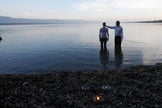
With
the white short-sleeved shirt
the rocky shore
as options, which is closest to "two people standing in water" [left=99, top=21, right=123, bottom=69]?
the white short-sleeved shirt

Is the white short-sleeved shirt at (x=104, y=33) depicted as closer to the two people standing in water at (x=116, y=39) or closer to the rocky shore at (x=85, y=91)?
the two people standing in water at (x=116, y=39)

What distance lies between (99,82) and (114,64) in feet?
30.3

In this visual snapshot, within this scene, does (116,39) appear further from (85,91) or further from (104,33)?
(85,91)

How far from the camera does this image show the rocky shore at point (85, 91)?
9836 millimetres

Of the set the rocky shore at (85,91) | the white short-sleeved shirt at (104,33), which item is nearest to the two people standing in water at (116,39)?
the white short-sleeved shirt at (104,33)

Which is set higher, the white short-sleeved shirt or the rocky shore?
the white short-sleeved shirt

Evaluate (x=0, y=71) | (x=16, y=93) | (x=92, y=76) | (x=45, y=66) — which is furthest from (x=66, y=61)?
(x=16, y=93)

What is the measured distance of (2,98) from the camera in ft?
34.2

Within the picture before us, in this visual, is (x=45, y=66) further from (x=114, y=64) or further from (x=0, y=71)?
(x=114, y=64)

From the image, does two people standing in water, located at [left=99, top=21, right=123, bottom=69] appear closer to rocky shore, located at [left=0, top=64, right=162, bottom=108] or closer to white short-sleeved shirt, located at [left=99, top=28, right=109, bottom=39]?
white short-sleeved shirt, located at [left=99, top=28, right=109, bottom=39]

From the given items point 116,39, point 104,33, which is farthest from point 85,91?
point 116,39

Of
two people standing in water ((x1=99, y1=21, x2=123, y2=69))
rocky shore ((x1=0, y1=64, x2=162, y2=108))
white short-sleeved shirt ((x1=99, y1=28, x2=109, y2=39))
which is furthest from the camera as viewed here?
white short-sleeved shirt ((x1=99, y1=28, x2=109, y2=39))

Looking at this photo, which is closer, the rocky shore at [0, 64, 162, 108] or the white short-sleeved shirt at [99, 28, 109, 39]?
the rocky shore at [0, 64, 162, 108]

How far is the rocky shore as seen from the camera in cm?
984
